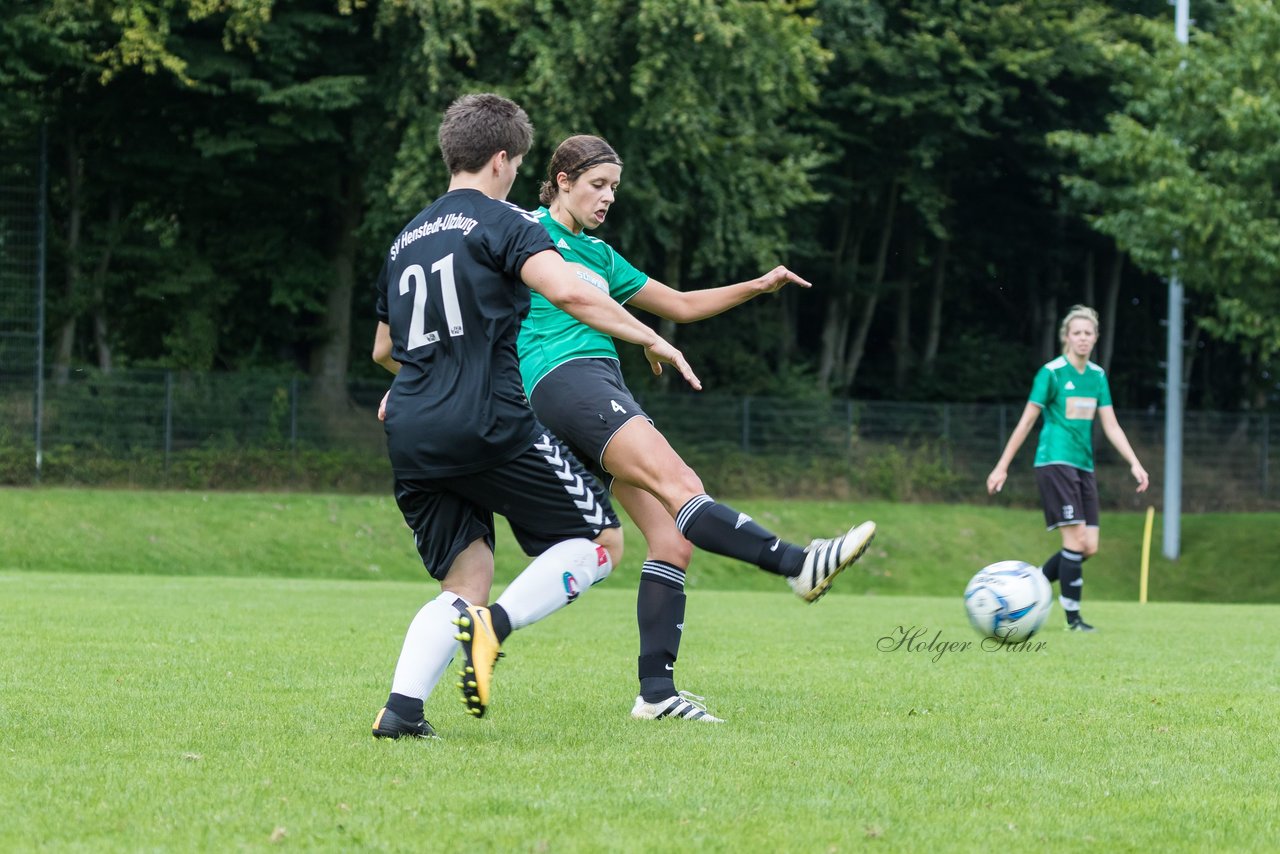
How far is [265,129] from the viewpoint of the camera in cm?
2767

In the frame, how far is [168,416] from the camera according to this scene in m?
27.0

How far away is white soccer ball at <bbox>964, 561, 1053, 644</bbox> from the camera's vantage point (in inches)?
314

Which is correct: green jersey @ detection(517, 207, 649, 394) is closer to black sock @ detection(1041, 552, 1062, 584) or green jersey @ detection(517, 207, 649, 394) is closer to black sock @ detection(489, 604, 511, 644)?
black sock @ detection(489, 604, 511, 644)

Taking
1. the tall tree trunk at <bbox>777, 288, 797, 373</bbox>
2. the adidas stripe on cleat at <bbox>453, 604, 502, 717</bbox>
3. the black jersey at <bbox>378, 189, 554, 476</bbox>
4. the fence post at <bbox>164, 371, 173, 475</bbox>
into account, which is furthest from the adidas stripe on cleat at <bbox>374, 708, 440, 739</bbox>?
the tall tree trunk at <bbox>777, 288, 797, 373</bbox>

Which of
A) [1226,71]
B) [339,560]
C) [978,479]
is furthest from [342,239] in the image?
[1226,71]

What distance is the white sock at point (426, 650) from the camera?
17.0 feet

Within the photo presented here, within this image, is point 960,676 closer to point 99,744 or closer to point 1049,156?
point 99,744

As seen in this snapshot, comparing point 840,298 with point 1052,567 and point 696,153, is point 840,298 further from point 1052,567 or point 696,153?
point 1052,567

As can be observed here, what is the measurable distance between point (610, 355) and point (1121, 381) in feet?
123

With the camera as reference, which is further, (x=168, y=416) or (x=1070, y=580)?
(x=168, y=416)

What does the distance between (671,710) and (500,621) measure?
3.30 feet

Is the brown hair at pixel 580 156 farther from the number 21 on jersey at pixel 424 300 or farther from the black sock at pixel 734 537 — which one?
the black sock at pixel 734 537

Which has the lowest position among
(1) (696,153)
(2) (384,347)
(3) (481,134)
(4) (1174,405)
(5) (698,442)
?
(5) (698,442)

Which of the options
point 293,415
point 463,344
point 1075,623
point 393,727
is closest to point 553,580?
point 393,727
